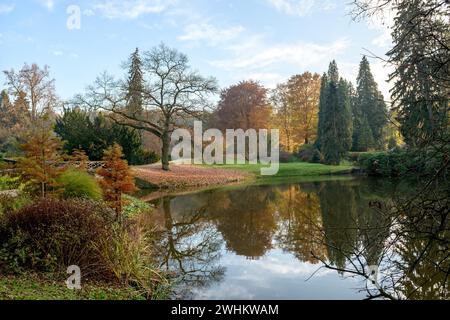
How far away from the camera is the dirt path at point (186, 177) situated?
73.8ft

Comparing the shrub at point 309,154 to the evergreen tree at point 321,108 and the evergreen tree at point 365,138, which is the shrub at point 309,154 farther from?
the evergreen tree at point 365,138

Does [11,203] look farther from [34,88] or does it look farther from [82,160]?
[34,88]

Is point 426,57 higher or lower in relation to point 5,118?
lower

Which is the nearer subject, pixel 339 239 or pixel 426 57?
pixel 426 57

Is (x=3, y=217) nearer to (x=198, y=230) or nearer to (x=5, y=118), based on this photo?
(x=198, y=230)

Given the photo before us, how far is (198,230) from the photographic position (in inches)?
396

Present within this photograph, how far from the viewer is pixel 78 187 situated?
1070cm

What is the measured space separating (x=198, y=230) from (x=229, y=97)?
3372 cm

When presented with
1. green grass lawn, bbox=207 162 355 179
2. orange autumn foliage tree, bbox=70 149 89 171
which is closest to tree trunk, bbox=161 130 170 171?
green grass lawn, bbox=207 162 355 179

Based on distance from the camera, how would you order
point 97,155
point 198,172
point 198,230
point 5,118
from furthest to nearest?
point 5,118 < point 198,172 < point 97,155 < point 198,230

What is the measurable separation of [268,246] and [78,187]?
19.3 ft

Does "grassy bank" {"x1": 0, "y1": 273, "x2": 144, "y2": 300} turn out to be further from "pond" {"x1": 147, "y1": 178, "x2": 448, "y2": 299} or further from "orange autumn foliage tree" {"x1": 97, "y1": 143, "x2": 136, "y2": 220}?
"orange autumn foliage tree" {"x1": 97, "y1": 143, "x2": 136, "y2": 220}

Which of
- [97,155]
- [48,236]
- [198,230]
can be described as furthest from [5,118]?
[48,236]
